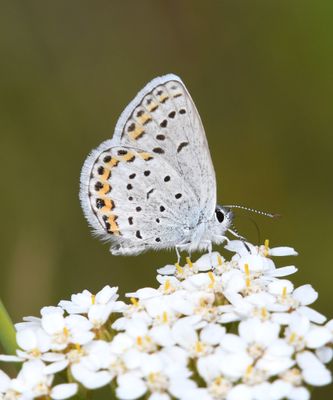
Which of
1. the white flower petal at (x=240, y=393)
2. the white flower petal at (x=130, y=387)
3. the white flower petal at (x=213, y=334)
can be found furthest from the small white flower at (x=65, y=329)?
the white flower petal at (x=240, y=393)

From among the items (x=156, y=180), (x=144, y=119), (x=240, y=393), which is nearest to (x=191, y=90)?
(x=156, y=180)

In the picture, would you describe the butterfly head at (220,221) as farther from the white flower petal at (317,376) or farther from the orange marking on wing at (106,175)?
the white flower petal at (317,376)

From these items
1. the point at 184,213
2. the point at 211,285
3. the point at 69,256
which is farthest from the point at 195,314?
the point at 69,256

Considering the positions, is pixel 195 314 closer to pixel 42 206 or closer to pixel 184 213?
pixel 184 213

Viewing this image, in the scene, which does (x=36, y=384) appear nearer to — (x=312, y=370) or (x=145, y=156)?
(x=312, y=370)

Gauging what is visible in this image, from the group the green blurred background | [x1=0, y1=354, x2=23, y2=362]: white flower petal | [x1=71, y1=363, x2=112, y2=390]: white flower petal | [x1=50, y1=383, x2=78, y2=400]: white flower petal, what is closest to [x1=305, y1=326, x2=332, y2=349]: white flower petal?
[x1=71, y1=363, x2=112, y2=390]: white flower petal

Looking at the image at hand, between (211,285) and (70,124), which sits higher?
(70,124)

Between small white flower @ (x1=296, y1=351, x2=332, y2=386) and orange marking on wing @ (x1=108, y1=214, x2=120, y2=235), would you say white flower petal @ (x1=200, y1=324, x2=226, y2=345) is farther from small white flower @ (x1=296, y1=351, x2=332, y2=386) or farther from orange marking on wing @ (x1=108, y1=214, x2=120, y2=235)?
orange marking on wing @ (x1=108, y1=214, x2=120, y2=235)
